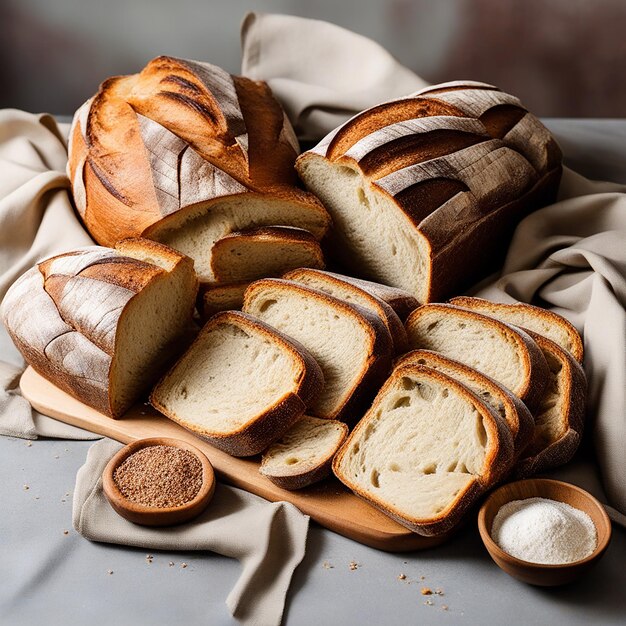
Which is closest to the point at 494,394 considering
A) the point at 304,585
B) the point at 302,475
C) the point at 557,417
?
the point at 557,417

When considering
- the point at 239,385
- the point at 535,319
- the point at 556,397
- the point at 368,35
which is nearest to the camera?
the point at 556,397

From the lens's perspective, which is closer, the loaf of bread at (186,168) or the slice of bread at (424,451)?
the slice of bread at (424,451)

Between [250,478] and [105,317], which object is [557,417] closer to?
[250,478]

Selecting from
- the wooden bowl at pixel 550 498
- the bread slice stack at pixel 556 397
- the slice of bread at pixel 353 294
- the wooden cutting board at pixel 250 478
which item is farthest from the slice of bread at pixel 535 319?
the wooden cutting board at pixel 250 478

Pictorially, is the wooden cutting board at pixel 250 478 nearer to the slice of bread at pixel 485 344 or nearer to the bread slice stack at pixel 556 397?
the bread slice stack at pixel 556 397

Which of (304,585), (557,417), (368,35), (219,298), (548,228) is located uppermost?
(368,35)

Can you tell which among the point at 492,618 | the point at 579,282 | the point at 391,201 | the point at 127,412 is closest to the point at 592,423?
the point at 579,282
